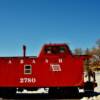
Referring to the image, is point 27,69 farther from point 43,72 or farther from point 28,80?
point 43,72

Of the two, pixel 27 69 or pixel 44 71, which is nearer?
pixel 44 71

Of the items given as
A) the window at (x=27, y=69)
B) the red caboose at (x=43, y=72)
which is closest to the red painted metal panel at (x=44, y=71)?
the red caboose at (x=43, y=72)

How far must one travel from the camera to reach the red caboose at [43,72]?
2770 centimetres

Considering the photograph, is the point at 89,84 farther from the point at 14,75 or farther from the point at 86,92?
the point at 14,75

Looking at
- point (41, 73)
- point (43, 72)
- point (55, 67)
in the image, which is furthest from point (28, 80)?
point (55, 67)

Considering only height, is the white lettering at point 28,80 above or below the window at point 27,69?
below

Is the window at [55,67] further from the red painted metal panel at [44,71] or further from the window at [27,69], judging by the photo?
the window at [27,69]

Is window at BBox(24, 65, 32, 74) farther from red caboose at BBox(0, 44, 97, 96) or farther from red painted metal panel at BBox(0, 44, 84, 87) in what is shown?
red painted metal panel at BBox(0, 44, 84, 87)

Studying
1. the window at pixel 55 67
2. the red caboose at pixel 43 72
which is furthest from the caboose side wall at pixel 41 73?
the window at pixel 55 67

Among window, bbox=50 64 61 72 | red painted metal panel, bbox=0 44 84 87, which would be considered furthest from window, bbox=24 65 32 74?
window, bbox=50 64 61 72

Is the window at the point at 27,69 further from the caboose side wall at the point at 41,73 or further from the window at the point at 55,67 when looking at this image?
the window at the point at 55,67

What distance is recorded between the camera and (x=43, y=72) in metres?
28.0

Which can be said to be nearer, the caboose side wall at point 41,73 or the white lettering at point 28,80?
the caboose side wall at point 41,73

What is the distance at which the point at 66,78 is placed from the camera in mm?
27750
